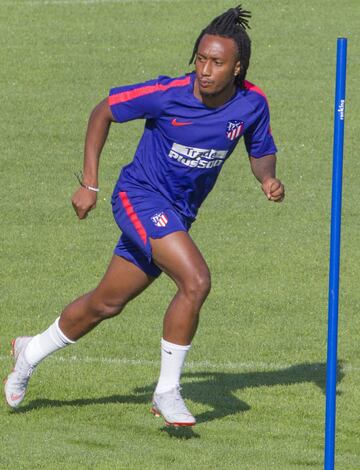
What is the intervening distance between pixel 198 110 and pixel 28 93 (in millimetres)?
12212

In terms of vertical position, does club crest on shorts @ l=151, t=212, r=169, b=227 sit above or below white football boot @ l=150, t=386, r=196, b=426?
above

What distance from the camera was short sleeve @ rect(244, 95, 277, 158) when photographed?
8.27 metres

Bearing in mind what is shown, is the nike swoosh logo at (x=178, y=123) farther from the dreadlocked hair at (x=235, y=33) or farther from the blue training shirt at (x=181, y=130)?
the dreadlocked hair at (x=235, y=33)

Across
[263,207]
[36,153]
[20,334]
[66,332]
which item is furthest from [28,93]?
[66,332]

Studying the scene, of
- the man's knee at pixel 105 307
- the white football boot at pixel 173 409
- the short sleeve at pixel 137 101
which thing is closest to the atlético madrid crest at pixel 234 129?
the short sleeve at pixel 137 101

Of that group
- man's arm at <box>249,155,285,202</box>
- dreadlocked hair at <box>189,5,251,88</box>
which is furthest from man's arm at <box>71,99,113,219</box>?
man's arm at <box>249,155,285,202</box>

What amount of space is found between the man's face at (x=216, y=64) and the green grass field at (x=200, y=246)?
186cm

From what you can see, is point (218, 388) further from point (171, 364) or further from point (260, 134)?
point (260, 134)

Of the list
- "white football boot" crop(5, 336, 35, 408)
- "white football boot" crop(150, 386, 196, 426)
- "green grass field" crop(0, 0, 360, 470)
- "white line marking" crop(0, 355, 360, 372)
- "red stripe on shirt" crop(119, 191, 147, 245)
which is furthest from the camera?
"white line marking" crop(0, 355, 360, 372)

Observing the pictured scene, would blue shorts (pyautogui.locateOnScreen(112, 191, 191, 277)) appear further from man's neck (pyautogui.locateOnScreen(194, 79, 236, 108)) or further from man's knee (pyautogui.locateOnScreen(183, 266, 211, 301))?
man's neck (pyautogui.locateOnScreen(194, 79, 236, 108))

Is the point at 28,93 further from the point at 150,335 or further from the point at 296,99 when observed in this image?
the point at 150,335

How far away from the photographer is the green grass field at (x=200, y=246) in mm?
8148

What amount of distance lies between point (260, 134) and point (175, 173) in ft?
1.84

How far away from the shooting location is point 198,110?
8.09 m
